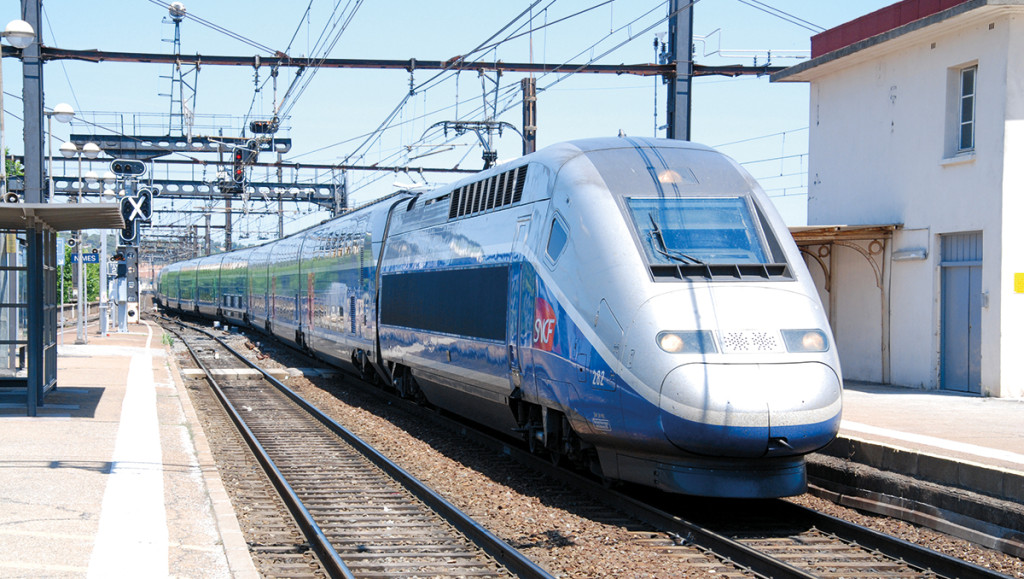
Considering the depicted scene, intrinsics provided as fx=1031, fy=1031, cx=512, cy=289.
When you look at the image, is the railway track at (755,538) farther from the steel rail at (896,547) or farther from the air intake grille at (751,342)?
the air intake grille at (751,342)

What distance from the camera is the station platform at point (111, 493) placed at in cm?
680

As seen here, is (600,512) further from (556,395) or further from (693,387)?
(693,387)

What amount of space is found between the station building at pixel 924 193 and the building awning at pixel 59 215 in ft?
34.3

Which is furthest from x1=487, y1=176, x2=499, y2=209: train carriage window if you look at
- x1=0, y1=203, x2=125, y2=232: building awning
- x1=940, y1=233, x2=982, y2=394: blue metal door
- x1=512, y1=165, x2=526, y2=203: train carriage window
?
x1=940, y1=233, x2=982, y2=394: blue metal door

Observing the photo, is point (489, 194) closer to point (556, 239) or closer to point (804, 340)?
point (556, 239)

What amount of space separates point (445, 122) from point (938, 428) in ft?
45.4

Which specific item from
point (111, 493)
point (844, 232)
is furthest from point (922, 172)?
point (111, 493)

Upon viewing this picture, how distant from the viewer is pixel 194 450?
11875mm

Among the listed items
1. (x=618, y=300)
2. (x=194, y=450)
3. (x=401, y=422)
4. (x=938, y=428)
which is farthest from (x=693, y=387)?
(x=401, y=422)

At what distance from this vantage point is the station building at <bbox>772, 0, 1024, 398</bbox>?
14719 millimetres

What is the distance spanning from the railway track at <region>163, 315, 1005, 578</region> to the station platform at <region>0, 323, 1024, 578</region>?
1026mm

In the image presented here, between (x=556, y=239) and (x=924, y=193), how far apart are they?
8980 mm

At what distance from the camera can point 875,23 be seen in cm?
1759

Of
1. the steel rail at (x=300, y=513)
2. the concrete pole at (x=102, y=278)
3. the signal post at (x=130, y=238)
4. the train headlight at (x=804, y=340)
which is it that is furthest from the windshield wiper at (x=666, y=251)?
the concrete pole at (x=102, y=278)
